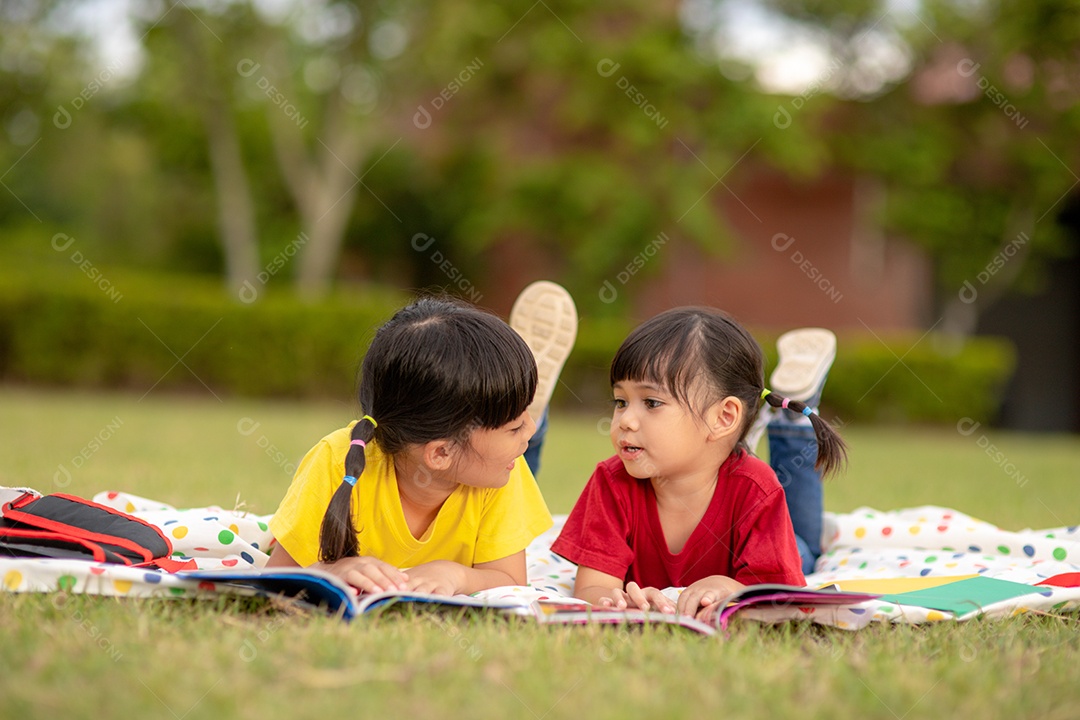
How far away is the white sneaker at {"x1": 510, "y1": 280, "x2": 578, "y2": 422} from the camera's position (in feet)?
11.1

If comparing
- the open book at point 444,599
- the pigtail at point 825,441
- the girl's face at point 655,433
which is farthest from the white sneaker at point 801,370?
the open book at point 444,599

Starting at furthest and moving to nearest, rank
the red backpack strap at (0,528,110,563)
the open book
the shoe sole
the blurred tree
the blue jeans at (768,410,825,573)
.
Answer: the blurred tree
the shoe sole
the blue jeans at (768,410,825,573)
the red backpack strap at (0,528,110,563)
the open book

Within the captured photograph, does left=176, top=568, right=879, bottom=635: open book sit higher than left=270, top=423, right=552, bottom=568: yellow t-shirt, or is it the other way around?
left=270, top=423, right=552, bottom=568: yellow t-shirt

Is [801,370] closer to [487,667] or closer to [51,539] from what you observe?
[487,667]

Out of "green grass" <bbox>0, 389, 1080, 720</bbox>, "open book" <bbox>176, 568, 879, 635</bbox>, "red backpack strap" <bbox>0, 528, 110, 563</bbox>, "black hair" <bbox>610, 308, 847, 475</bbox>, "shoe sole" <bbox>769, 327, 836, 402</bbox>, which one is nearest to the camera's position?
"green grass" <bbox>0, 389, 1080, 720</bbox>

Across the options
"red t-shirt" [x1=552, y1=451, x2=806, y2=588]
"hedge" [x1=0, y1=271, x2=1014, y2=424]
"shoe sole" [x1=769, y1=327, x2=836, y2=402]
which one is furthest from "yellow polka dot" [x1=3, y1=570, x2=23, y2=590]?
"hedge" [x1=0, y1=271, x2=1014, y2=424]

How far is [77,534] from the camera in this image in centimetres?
238

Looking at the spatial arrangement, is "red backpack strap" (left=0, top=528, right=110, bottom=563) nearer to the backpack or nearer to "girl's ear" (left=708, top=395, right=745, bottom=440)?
the backpack

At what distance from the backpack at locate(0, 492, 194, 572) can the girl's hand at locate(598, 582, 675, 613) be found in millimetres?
1112

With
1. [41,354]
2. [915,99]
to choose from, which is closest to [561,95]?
[915,99]

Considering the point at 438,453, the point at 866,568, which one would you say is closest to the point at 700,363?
the point at 438,453

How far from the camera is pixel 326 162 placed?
46.6 ft

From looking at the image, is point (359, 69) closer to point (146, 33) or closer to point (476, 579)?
point (146, 33)

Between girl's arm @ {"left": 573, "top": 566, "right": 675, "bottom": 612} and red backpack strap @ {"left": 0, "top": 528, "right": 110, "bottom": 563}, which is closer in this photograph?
red backpack strap @ {"left": 0, "top": 528, "right": 110, "bottom": 563}
